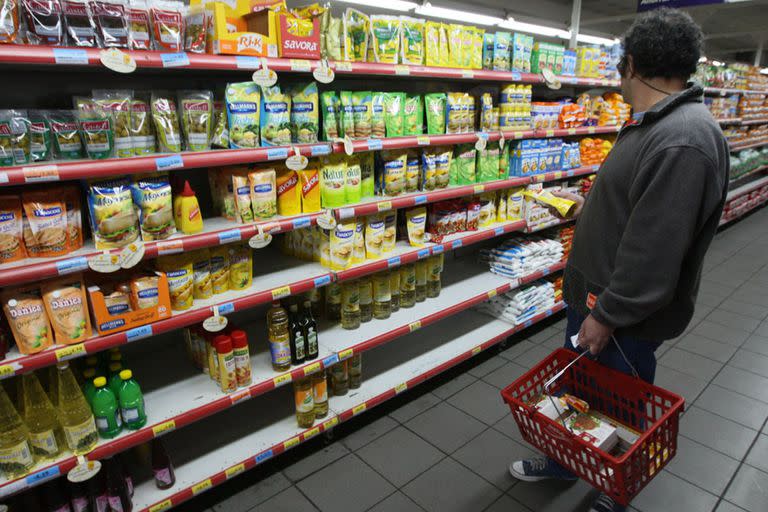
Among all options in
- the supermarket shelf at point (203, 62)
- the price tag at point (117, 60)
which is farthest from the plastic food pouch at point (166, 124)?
the price tag at point (117, 60)

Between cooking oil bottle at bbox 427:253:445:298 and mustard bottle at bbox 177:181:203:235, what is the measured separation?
1593 mm

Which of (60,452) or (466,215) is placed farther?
(466,215)

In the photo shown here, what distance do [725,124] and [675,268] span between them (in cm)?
668

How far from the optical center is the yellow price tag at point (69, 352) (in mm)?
1737

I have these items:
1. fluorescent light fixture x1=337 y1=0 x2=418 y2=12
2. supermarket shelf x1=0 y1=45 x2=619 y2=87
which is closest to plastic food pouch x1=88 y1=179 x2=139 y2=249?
supermarket shelf x1=0 y1=45 x2=619 y2=87

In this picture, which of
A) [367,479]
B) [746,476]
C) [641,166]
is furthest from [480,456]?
[641,166]

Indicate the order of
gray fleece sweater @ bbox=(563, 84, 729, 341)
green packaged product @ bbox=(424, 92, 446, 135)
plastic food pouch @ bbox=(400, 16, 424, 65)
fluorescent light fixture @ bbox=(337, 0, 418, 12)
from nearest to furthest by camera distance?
gray fleece sweater @ bbox=(563, 84, 729, 341), plastic food pouch @ bbox=(400, 16, 424, 65), green packaged product @ bbox=(424, 92, 446, 135), fluorescent light fixture @ bbox=(337, 0, 418, 12)

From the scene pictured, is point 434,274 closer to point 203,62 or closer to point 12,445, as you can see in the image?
point 203,62

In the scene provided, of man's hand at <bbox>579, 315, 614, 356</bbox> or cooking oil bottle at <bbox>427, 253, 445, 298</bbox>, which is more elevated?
man's hand at <bbox>579, 315, 614, 356</bbox>

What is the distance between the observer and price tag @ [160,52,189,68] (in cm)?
173

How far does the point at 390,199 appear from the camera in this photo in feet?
8.83

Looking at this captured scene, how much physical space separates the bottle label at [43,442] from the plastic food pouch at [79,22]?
54.9 inches

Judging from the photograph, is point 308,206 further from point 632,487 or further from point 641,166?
point 632,487

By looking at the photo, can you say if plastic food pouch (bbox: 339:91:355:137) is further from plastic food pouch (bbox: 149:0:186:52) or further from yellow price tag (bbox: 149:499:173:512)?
yellow price tag (bbox: 149:499:173:512)
